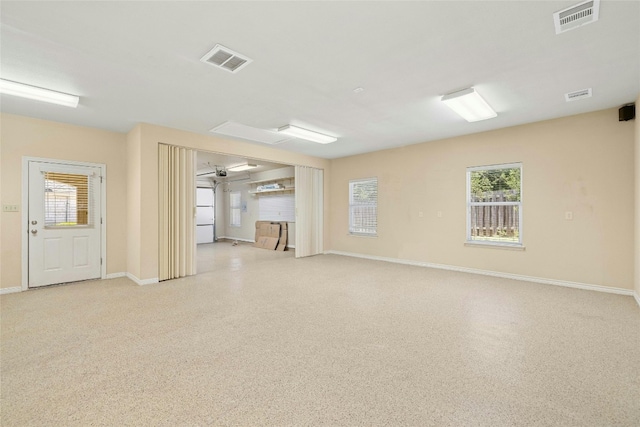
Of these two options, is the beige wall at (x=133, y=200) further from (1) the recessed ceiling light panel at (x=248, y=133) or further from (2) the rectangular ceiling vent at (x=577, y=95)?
(2) the rectangular ceiling vent at (x=577, y=95)

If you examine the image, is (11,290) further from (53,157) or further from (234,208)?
(234,208)

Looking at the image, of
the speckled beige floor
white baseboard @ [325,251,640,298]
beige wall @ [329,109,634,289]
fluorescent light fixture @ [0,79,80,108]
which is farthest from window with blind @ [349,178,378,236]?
fluorescent light fixture @ [0,79,80,108]

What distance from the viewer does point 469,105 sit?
386cm

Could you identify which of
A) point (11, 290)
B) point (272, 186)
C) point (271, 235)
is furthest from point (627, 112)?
point (11, 290)

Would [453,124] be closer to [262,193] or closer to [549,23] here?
[549,23]

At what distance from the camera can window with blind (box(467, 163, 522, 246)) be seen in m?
5.05

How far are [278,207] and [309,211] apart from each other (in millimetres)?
2378

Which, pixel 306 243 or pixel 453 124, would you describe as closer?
pixel 453 124

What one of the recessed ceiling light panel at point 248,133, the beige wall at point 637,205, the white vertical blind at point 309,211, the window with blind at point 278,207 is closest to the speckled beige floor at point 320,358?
the beige wall at point 637,205

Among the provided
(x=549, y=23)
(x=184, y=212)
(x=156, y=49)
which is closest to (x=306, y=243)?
(x=184, y=212)

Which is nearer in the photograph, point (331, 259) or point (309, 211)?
point (331, 259)

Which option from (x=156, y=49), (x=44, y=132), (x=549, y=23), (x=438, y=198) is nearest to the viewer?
(x=549, y=23)

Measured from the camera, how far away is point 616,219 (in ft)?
13.5

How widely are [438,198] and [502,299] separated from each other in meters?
2.55
